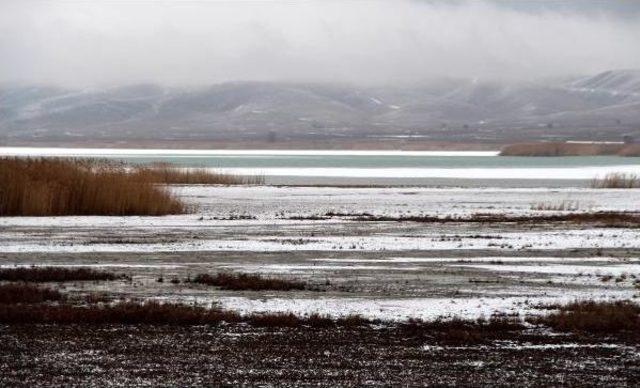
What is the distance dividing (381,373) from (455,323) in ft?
11.3

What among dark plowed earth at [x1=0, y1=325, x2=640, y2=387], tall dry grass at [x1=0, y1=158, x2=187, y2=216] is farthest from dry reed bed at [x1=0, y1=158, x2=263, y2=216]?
dark plowed earth at [x1=0, y1=325, x2=640, y2=387]

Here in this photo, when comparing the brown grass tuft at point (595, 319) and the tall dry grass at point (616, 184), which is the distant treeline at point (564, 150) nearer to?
the tall dry grass at point (616, 184)

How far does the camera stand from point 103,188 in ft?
128

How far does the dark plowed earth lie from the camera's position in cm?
1223

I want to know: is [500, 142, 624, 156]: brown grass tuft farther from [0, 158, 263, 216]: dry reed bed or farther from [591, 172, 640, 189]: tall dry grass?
[0, 158, 263, 216]: dry reed bed

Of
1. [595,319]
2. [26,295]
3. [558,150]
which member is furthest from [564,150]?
[26,295]

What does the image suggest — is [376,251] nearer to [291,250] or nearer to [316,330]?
[291,250]

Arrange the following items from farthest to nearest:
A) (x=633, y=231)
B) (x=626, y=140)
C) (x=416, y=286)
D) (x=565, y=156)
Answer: (x=626, y=140) < (x=565, y=156) < (x=633, y=231) < (x=416, y=286)

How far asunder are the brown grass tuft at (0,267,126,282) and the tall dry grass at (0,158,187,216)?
17.0 metres

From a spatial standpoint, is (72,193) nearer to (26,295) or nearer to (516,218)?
(516,218)

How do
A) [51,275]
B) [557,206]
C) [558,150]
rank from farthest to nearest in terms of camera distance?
[558,150], [557,206], [51,275]

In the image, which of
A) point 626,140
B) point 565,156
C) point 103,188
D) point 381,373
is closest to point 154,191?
point 103,188

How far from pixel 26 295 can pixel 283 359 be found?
629 centimetres

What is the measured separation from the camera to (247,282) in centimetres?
1983
